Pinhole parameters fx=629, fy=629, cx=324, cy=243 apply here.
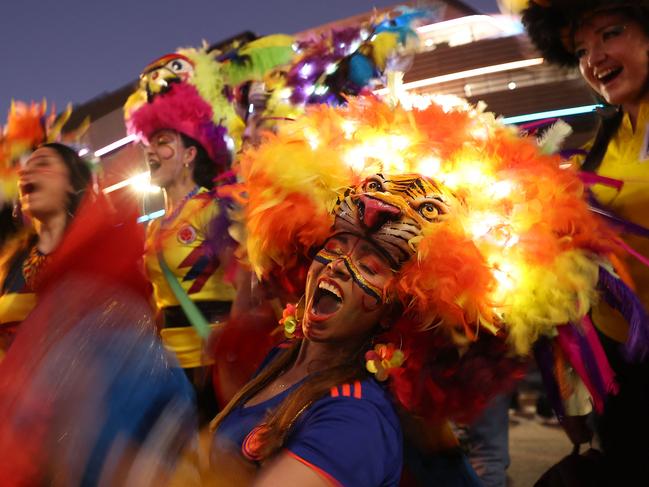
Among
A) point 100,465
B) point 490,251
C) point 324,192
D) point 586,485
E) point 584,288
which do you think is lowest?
point 586,485

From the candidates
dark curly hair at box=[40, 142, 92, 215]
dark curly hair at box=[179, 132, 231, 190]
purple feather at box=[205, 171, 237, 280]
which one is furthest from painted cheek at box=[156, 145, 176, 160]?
dark curly hair at box=[40, 142, 92, 215]

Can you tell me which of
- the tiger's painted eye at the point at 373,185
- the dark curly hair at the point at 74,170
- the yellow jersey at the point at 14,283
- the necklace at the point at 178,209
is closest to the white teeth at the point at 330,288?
the tiger's painted eye at the point at 373,185

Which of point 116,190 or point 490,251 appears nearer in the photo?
point 116,190

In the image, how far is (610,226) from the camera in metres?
1.82

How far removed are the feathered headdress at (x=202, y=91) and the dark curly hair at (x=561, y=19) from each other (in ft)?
6.31

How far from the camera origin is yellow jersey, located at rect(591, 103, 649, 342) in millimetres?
1916

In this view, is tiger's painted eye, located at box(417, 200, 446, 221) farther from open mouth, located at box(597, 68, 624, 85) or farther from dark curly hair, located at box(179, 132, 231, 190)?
dark curly hair, located at box(179, 132, 231, 190)

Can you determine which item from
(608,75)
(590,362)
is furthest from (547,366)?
(608,75)

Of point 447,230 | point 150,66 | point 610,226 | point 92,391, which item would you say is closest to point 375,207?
point 447,230

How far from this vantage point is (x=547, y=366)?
1.66 meters

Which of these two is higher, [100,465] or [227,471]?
[100,465]

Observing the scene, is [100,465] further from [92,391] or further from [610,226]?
[610,226]

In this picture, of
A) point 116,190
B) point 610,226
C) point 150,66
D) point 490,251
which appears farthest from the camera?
point 150,66

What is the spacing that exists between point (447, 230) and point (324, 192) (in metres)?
0.45
